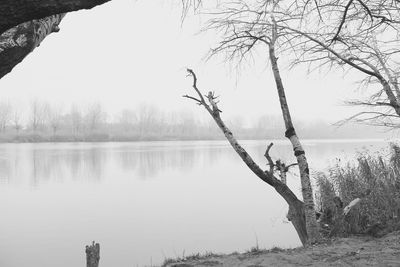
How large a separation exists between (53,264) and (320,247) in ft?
15.3

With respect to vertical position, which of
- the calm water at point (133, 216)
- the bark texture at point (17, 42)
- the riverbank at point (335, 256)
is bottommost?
the calm water at point (133, 216)

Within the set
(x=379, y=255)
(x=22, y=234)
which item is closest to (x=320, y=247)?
(x=379, y=255)

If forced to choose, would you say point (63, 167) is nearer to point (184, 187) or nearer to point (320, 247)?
point (184, 187)

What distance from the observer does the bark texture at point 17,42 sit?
2244 mm

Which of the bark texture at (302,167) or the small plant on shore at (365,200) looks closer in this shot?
the bark texture at (302,167)

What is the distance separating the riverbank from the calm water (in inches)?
75.8

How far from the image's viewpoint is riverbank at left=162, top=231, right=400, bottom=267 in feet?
15.0

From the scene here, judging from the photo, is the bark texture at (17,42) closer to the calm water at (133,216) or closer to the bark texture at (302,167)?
the bark texture at (302,167)

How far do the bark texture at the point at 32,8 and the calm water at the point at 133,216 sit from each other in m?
5.78

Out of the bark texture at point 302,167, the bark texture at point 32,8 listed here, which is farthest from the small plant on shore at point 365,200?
the bark texture at point 32,8

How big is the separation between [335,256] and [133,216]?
740 cm

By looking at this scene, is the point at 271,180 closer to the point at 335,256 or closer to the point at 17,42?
the point at 335,256

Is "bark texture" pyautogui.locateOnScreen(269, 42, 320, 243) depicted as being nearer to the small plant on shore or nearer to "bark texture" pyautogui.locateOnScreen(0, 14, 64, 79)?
the small plant on shore

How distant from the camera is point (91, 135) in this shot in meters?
60.8
